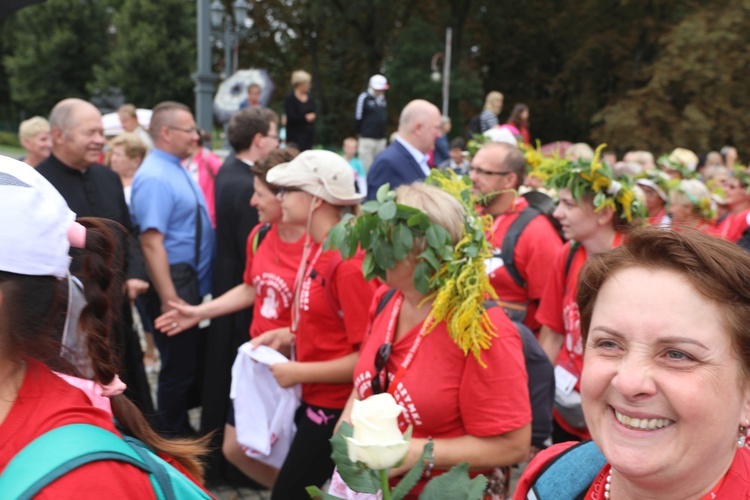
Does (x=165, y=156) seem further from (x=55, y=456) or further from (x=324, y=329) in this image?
(x=55, y=456)

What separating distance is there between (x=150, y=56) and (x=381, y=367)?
36.6m

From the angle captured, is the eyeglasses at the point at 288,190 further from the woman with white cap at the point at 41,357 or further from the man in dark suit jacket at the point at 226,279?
the woman with white cap at the point at 41,357

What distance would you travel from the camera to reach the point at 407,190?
289 cm

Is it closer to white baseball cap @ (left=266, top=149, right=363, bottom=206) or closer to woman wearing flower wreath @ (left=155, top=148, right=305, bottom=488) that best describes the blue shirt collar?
woman wearing flower wreath @ (left=155, top=148, right=305, bottom=488)

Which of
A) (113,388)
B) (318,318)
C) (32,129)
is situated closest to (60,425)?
(113,388)

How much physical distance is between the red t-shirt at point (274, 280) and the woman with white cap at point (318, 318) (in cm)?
16

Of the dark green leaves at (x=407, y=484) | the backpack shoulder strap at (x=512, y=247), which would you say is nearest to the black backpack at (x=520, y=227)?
the backpack shoulder strap at (x=512, y=247)

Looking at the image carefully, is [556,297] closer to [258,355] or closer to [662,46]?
[258,355]

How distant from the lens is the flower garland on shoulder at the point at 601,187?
166 inches

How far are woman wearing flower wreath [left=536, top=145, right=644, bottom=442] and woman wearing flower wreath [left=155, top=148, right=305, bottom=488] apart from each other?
1383mm

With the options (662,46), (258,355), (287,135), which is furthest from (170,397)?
(662,46)

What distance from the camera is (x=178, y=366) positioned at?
526 cm

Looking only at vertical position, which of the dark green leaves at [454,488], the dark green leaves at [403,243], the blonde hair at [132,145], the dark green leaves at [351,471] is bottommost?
the blonde hair at [132,145]

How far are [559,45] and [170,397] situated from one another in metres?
30.6
